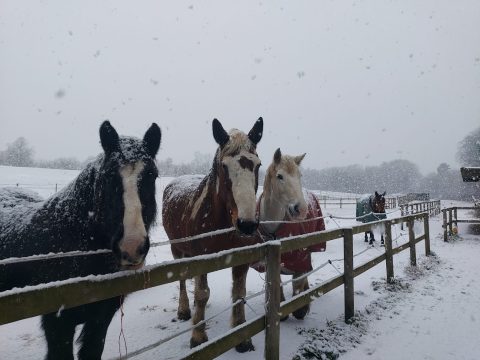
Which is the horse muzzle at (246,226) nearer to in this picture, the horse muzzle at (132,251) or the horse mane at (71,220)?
the horse mane at (71,220)

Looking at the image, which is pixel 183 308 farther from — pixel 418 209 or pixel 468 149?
pixel 468 149

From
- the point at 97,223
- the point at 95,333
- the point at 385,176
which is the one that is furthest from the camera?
the point at 385,176

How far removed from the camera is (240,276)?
11.5ft

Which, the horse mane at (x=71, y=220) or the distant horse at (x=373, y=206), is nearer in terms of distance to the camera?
the horse mane at (x=71, y=220)

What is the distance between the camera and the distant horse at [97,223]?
→ 190 cm

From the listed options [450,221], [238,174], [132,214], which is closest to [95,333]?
[132,214]

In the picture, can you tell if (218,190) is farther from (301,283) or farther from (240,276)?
(301,283)

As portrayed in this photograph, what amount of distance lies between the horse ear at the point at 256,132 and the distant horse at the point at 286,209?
965mm

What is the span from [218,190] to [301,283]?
2.23m

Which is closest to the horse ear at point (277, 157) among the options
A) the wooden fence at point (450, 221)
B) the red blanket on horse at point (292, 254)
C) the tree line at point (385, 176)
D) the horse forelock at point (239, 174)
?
the red blanket on horse at point (292, 254)

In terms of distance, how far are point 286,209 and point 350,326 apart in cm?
171

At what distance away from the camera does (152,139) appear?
2410mm

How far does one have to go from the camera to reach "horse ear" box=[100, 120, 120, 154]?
215cm

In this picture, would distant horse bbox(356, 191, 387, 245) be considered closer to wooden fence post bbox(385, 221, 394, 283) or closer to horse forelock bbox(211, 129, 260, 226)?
wooden fence post bbox(385, 221, 394, 283)
